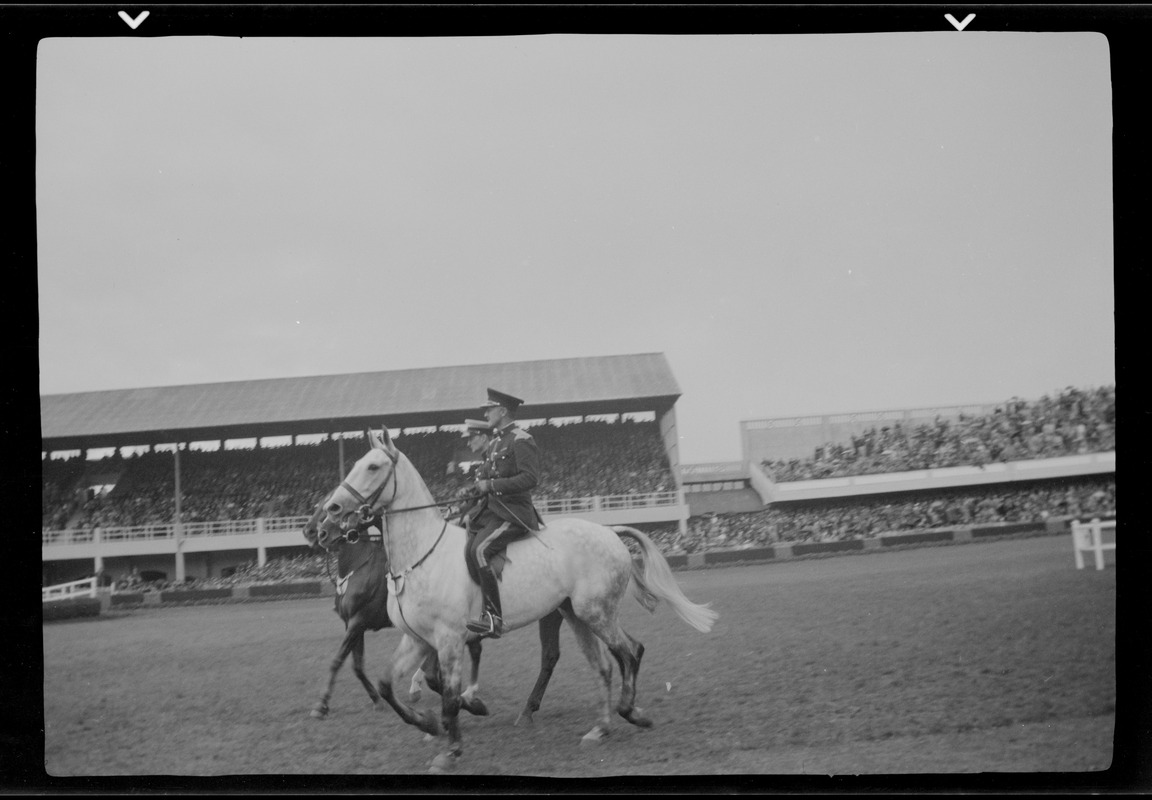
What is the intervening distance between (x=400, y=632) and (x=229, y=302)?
2364 millimetres

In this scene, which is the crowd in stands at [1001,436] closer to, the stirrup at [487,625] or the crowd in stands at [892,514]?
Result: the crowd in stands at [892,514]

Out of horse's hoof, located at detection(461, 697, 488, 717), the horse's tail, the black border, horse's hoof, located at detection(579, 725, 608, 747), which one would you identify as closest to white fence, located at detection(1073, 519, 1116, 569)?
the black border

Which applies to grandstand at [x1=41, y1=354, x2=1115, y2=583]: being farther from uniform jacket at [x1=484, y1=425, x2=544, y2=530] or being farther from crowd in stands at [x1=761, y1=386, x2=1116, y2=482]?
uniform jacket at [x1=484, y1=425, x2=544, y2=530]

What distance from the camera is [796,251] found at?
203 inches

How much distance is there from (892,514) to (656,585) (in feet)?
5.36

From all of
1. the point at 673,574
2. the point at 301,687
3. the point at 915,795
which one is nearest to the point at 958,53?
the point at 673,574

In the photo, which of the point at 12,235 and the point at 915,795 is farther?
the point at 12,235

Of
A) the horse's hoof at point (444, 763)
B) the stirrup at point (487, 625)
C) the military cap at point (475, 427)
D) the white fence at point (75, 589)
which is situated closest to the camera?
the stirrup at point (487, 625)

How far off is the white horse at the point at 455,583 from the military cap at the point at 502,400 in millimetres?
634

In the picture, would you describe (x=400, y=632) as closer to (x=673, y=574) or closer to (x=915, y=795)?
(x=673, y=574)

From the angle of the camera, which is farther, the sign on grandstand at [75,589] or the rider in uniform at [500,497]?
the sign on grandstand at [75,589]

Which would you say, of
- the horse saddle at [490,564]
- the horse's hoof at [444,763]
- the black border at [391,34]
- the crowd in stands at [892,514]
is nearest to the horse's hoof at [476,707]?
the horse's hoof at [444,763]

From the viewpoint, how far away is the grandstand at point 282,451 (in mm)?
5098

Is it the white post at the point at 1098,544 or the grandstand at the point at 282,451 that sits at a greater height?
the grandstand at the point at 282,451
